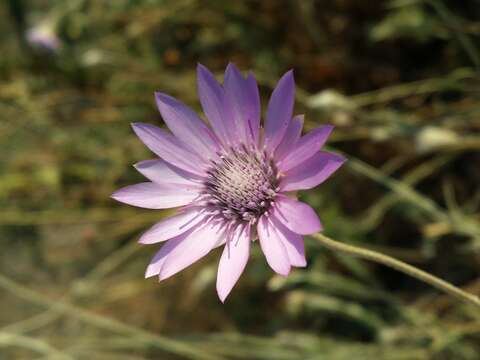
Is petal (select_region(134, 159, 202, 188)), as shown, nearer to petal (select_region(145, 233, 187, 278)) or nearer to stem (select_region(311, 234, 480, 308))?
petal (select_region(145, 233, 187, 278))

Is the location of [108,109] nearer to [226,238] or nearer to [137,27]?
[137,27]

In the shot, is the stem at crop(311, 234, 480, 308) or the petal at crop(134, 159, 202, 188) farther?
the petal at crop(134, 159, 202, 188)

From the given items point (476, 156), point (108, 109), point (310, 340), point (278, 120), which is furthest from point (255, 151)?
point (108, 109)

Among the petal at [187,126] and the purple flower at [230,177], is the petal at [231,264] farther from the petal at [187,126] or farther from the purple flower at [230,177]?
the petal at [187,126]

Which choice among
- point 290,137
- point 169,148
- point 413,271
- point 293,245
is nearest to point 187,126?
point 169,148

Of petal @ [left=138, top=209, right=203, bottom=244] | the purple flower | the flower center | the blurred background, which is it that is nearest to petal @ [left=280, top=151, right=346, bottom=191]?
the purple flower
